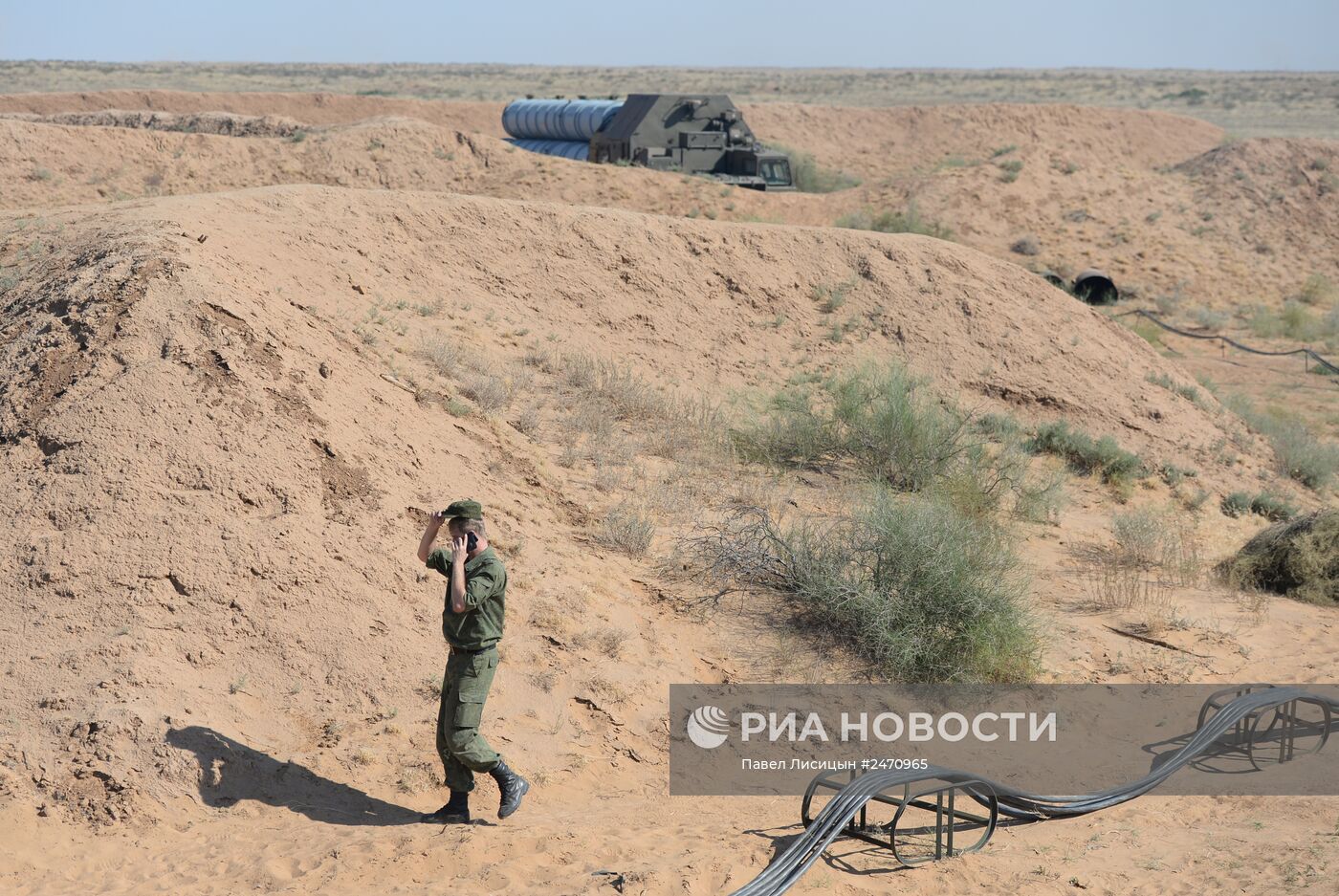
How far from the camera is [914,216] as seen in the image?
22156 millimetres

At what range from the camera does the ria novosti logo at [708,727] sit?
254 inches

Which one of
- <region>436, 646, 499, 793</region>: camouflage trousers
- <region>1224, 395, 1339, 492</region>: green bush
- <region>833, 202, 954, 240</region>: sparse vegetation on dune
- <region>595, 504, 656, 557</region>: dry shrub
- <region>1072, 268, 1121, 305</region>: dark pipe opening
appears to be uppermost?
<region>833, 202, 954, 240</region>: sparse vegetation on dune

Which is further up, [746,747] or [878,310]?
[878,310]

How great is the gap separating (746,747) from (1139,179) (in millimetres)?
22765

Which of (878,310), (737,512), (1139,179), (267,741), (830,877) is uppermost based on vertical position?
(1139,179)

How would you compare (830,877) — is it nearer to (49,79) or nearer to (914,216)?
(914,216)

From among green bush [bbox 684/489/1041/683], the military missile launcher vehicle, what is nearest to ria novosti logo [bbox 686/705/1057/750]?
green bush [bbox 684/489/1041/683]

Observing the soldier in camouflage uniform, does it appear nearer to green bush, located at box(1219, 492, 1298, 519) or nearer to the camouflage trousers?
Answer: the camouflage trousers

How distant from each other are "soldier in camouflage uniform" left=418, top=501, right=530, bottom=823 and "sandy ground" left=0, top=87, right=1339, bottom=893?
1.35 feet

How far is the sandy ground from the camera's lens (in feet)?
16.8

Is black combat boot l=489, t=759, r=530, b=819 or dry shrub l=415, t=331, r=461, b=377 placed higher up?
dry shrub l=415, t=331, r=461, b=377

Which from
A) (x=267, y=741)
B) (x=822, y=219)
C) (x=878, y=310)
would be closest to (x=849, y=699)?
(x=267, y=741)

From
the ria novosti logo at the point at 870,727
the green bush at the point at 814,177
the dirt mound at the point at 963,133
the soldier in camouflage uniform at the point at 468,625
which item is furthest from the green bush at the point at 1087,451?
the dirt mound at the point at 963,133

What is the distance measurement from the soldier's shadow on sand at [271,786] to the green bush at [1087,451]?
7866 mm
